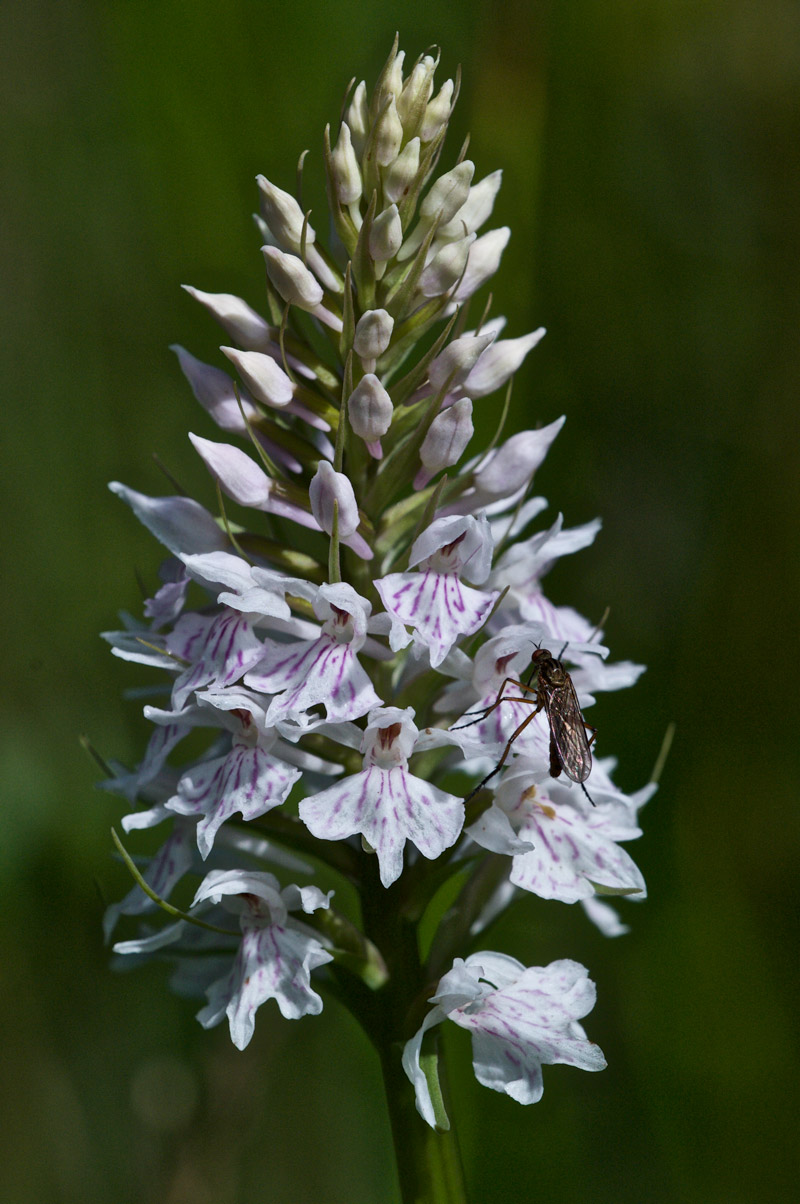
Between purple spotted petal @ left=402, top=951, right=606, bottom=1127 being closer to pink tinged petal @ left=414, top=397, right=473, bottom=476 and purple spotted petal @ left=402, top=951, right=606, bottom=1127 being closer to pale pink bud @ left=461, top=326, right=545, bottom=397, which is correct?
pink tinged petal @ left=414, top=397, right=473, bottom=476

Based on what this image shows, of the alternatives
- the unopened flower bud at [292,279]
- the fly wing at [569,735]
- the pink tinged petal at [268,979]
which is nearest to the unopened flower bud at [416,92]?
the unopened flower bud at [292,279]

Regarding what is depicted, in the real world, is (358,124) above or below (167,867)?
above

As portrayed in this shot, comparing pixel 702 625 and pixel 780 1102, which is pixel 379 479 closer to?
pixel 702 625

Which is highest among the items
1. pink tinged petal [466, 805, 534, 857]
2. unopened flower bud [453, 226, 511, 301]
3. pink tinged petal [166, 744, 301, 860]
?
unopened flower bud [453, 226, 511, 301]

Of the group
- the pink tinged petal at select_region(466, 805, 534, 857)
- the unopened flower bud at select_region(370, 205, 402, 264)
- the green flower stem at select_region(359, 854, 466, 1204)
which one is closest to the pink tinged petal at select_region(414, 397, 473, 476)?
the unopened flower bud at select_region(370, 205, 402, 264)

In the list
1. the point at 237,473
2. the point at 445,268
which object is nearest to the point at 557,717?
the point at 237,473

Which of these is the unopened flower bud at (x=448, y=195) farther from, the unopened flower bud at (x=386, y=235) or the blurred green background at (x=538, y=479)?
the blurred green background at (x=538, y=479)

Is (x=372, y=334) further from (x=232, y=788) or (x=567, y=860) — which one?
(x=567, y=860)
